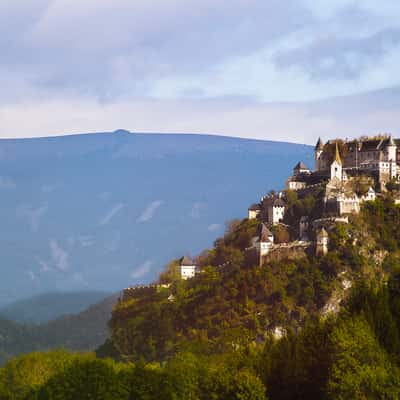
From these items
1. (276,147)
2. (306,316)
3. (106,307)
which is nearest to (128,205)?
(276,147)

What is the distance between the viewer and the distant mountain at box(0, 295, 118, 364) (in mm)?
122625

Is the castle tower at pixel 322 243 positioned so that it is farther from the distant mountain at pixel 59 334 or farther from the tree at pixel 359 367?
the tree at pixel 359 367

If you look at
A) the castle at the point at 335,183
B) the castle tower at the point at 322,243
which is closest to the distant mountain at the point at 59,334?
the castle at the point at 335,183

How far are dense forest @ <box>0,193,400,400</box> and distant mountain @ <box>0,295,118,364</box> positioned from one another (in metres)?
20.8

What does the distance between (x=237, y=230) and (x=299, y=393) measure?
4822 centimetres

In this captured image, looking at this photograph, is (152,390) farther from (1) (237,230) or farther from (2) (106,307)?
(2) (106,307)

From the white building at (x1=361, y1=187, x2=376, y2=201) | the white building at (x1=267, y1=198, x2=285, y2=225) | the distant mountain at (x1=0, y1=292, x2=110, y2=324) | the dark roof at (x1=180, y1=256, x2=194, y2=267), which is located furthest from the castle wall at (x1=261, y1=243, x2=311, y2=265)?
the distant mountain at (x1=0, y1=292, x2=110, y2=324)

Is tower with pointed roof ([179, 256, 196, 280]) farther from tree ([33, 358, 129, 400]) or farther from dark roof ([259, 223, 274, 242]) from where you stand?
tree ([33, 358, 129, 400])

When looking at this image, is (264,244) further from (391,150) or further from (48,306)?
(48,306)

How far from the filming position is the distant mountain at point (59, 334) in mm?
122625

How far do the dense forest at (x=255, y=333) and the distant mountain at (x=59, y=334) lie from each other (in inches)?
820

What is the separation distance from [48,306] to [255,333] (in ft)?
214

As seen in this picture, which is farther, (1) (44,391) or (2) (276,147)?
(2) (276,147)

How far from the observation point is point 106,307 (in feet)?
458
